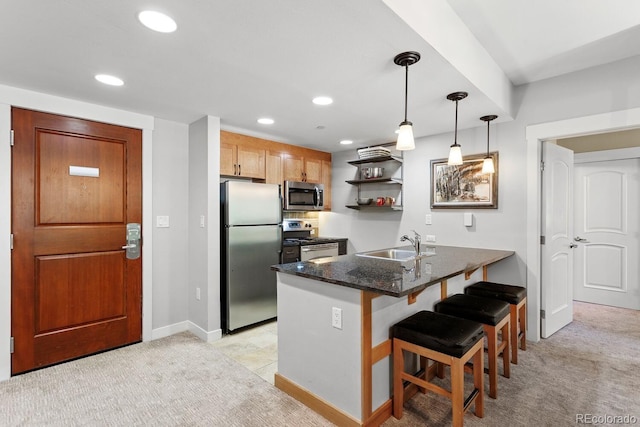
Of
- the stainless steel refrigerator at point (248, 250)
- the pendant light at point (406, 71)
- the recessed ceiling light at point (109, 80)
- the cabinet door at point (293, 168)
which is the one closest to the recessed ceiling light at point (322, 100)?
the pendant light at point (406, 71)

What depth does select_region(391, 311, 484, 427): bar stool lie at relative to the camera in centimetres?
167

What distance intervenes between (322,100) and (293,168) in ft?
5.65

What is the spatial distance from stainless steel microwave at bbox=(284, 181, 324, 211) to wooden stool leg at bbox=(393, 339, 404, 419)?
256 centimetres

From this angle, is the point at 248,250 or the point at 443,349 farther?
the point at 248,250

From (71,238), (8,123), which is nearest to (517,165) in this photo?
(71,238)

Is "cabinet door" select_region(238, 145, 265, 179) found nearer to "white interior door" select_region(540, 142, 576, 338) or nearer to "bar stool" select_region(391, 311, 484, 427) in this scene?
"bar stool" select_region(391, 311, 484, 427)

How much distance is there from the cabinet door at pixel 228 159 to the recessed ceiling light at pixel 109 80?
48.6 inches

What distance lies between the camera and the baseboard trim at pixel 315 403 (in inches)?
72.6

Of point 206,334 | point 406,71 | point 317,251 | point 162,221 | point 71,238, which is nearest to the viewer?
point 406,71

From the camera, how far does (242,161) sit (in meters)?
3.69

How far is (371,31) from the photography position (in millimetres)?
1622

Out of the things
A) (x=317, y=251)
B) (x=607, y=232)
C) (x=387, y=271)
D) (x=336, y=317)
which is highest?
(x=607, y=232)

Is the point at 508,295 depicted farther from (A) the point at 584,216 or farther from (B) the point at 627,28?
(A) the point at 584,216

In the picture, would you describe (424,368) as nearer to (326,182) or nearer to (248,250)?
(248,250)
